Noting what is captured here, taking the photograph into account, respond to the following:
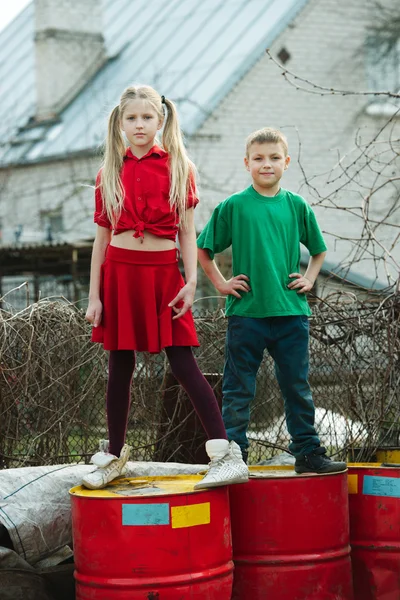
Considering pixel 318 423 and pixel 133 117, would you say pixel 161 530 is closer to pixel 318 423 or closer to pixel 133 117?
pixel 133 117

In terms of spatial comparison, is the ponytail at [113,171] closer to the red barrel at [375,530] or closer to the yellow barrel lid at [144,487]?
the yellow barrel lid at [144,487]

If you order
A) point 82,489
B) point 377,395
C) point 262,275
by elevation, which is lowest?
point 82,489

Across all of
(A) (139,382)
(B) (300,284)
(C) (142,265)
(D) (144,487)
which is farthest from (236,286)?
(A) (139,382)

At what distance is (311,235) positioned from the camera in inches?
197

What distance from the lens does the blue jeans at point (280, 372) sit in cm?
476

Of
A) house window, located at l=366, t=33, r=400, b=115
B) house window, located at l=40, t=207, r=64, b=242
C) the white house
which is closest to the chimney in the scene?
the white house

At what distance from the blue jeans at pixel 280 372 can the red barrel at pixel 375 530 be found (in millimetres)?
299

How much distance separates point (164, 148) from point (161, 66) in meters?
17.9

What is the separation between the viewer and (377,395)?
5.64 metres

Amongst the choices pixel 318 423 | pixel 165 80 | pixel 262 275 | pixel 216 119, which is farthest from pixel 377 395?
pixel 165 80

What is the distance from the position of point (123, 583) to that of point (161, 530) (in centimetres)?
25

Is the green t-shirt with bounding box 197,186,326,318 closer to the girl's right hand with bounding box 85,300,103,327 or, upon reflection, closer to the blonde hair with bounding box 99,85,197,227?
the blonde hair with bounding box 99,85,197,227

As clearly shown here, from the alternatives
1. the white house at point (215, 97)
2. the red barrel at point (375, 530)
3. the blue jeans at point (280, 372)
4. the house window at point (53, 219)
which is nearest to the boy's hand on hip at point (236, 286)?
the blue jeans at point (280, 372)

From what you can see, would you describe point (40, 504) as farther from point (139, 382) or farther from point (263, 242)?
point (263, 242)
